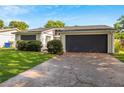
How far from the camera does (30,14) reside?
30250 millimetres

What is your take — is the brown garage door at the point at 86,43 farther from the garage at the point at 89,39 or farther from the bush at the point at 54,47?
the bush at the point at 54,47

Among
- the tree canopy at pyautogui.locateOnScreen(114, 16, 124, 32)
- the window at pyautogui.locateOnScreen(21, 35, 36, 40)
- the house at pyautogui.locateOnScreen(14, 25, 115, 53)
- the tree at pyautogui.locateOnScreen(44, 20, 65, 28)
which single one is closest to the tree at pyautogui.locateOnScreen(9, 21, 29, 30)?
the tree at pyautogui.locateOnScreen(44, 20, 65, 28)

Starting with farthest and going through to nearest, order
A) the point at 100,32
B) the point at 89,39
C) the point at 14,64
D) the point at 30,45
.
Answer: the point at 30,45
the point at 89,39
the point at 100,32
the point at 14,64

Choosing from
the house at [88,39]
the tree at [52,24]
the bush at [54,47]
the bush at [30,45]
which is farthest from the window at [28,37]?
the tree at [52,24]

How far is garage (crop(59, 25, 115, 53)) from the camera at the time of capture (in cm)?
1859

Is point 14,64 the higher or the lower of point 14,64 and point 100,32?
the lower

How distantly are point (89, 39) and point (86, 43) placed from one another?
46cm

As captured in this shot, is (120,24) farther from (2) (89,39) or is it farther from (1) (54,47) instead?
(1) (54,47)

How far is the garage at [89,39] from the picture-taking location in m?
18.6

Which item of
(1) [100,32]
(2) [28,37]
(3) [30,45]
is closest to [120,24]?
(1) [100,32]

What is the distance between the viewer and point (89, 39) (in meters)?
19.3

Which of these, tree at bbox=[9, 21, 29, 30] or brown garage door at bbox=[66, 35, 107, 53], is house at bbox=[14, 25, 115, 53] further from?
tree at bbox=[9, 21, 29, 30]

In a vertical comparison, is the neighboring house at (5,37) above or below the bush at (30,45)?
above

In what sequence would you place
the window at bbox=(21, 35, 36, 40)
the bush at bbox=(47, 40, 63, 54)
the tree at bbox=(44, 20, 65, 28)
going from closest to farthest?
the bush at bbox=(47, 40, 63, 54)
the window at bbox=(21, 35, 36, 40)
the tree at bbox=(44, 20, 65, 28)
